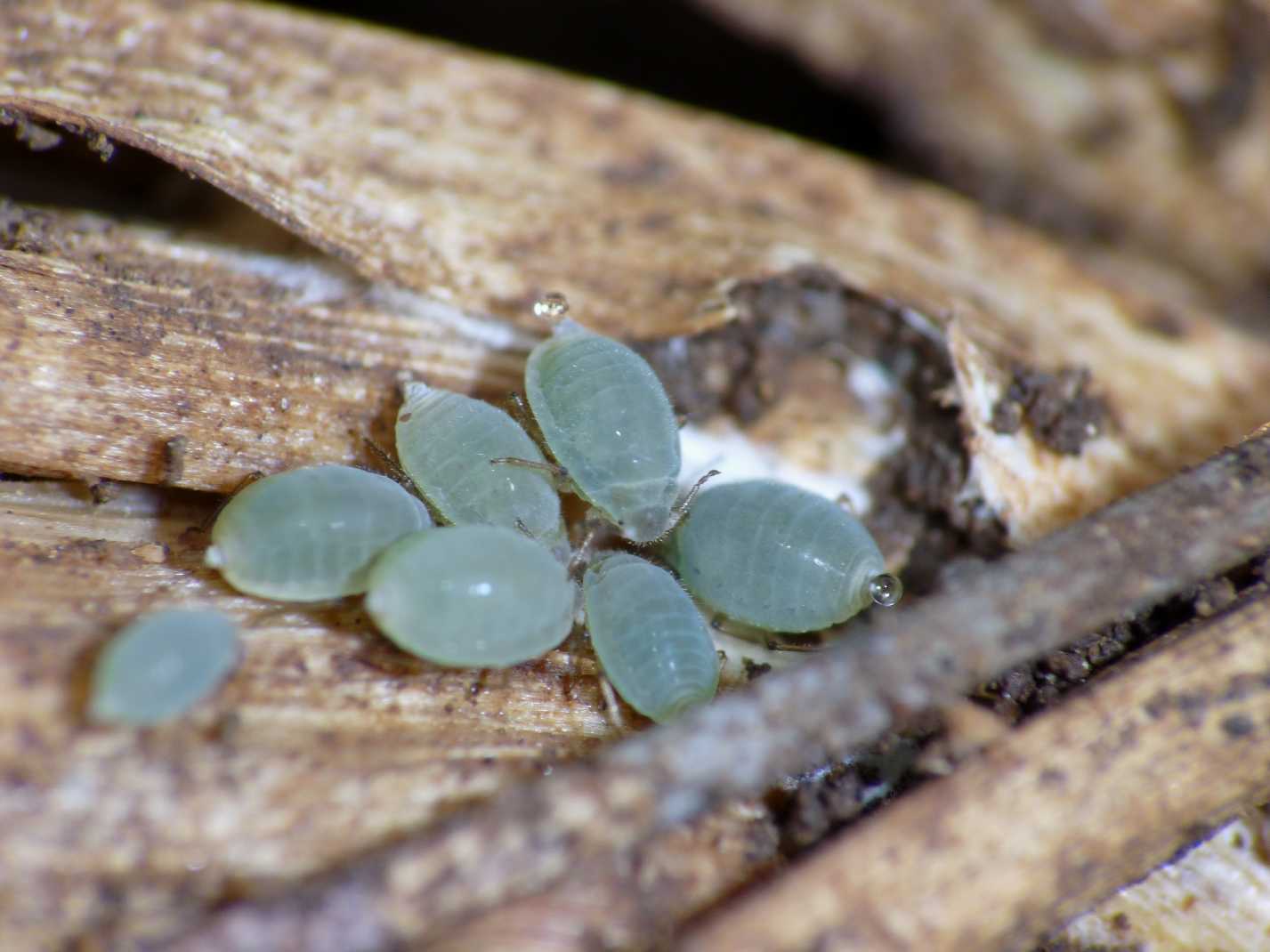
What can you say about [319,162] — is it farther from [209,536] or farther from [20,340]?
[209,536]

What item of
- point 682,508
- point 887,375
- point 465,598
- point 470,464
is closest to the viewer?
point 465,598

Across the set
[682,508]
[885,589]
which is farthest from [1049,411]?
[682,508]

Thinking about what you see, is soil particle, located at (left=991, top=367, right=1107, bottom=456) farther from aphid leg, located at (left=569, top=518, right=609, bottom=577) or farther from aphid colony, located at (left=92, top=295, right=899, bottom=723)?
aphid leg, located at (left=569, top=518, right=609, bottom=577)

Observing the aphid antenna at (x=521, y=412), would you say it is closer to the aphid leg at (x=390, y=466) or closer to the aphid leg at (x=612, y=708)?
the aphid leg at (x=390, y=466)

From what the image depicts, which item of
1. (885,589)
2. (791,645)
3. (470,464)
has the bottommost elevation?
(791,645)

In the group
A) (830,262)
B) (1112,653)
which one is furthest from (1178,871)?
(830,262)

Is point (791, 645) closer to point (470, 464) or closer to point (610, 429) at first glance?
point (610, 429)

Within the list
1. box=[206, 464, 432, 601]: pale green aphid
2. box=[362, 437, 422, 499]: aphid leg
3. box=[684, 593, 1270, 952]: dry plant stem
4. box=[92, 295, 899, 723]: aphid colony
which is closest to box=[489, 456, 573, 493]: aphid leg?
box=[92, 295, 899, 723]: aphid colony
